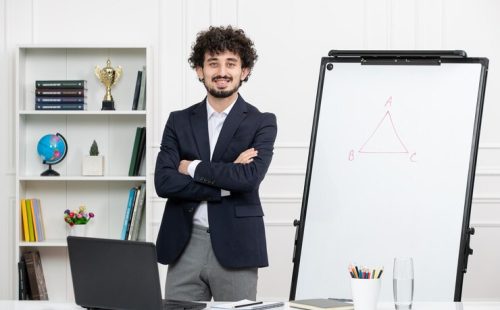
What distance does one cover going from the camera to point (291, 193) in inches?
195

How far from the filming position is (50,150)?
491 centimetres

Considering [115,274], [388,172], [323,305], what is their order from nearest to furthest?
[115,274] < [323,305] < [388,172]

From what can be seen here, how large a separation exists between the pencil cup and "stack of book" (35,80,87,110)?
3.08 meters

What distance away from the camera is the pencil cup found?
2152 millimetres

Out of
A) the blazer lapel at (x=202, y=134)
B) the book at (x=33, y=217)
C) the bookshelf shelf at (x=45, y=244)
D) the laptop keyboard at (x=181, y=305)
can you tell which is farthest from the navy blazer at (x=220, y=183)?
the book at (x=33, y=217)

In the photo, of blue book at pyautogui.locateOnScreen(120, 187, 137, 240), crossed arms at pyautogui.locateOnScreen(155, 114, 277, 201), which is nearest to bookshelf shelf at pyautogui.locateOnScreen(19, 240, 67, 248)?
blue book at pyautogui.locateOnScreen(120, 187, 137, 240)

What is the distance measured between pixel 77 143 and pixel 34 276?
84cm

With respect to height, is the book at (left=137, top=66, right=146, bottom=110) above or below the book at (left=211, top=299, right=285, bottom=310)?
above

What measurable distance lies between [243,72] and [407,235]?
91 cm

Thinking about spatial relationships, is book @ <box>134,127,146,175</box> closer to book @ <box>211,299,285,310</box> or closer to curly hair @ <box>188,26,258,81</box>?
curly hair @ <box>188,26,258,81</box>

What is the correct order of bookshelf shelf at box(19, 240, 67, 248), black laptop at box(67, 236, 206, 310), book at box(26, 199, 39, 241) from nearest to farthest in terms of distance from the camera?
black laptop at box(67, 236, 206, 310)
bookshelf shelf at box(19, 240, 67, 248)
book at box(26, 199, 39, 241)

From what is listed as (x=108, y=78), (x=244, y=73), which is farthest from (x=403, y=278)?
(x=108, y=78)

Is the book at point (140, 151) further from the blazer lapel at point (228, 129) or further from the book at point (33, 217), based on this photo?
the blazer lapel at point (228, 129)

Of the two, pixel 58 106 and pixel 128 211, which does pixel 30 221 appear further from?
pixel 58 106
